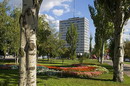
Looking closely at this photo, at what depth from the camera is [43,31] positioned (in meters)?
32.1

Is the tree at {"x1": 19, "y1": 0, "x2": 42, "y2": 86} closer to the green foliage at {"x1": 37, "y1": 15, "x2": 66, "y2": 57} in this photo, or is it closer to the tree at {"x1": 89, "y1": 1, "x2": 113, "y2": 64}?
the green foliage at {"x1": 37, "y1": 15, "x2": 66, "y2": 57}

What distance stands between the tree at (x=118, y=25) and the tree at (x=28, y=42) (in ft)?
25.6

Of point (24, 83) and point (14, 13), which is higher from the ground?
point (14, 13)

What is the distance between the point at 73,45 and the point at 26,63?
1847 inches

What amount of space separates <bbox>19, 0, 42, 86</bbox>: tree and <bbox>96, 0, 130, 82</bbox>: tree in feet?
25.6

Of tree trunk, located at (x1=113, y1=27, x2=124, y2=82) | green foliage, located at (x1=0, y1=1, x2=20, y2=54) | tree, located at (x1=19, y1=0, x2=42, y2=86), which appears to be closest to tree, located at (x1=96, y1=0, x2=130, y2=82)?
tree trunk, located at (x1=113, y1=27, x2=124, y2=82)

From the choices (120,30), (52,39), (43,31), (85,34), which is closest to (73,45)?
(52,39)

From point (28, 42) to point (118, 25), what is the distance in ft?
27.2

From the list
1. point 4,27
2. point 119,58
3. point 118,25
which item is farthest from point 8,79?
point 4,27

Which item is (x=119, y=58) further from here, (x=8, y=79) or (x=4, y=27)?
(x=4, y=27)

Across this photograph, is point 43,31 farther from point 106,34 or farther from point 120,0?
point 120,0

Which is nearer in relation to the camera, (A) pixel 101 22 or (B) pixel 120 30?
(B) pixel 120 30

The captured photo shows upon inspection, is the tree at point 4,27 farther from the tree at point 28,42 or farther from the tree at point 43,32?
the tree at point 28,42

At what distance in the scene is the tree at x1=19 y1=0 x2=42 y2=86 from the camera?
15.1 feet
